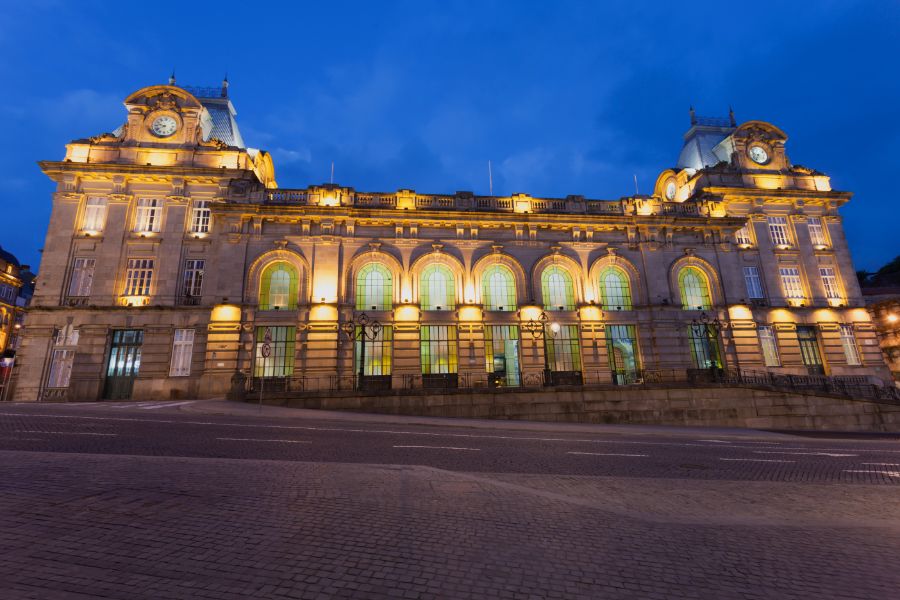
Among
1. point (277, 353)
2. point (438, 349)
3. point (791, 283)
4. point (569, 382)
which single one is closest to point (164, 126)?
point (277, 353)

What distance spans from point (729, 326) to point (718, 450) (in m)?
21.2

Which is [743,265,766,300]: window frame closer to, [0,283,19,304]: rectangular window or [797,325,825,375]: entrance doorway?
[797,325,825,375]: entrance doorway

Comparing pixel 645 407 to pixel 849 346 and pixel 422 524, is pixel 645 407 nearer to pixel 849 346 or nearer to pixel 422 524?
pixel 422 524

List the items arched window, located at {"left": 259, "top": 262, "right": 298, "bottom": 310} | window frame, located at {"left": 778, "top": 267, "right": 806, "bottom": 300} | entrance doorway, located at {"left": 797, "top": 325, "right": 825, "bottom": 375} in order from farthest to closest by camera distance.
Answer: window frame, located at {"left": 778, "top": 267, "right": 806, "bottom": 300} < entrance doorway, located at {"left": 797, "top": 325, "right": 825, "bottom": 375} < arched window, located at {"left": 259, "top": 262, "right": 298, "bottom": 310}

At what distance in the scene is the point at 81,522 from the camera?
4.87m

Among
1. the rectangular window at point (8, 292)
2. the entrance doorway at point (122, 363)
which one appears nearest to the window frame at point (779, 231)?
the entrance doorway at point (122, 363)

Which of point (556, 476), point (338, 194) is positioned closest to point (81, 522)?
point (556, 476)

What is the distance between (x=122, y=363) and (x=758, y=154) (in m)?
52.4

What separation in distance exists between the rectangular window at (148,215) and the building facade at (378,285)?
95mm

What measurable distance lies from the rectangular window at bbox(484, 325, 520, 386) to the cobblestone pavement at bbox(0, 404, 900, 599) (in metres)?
17.5

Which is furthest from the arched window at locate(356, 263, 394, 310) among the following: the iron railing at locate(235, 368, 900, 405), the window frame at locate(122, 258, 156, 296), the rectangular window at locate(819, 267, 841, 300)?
the rectangular window at locate(819, 267, 841, 300)

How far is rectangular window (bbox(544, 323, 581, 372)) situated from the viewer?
2950 cm

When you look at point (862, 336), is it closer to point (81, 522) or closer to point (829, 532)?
point (829, 532)

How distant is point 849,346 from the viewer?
32.3 meters
